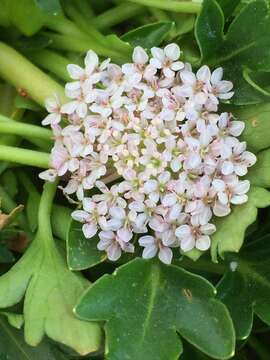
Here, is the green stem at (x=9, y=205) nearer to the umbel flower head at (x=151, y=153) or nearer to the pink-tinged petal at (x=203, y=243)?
the umbel flower head at (x=151, y=153)

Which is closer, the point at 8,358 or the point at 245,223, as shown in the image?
the point at 245,223

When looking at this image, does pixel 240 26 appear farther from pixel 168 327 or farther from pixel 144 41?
pixel 168 327

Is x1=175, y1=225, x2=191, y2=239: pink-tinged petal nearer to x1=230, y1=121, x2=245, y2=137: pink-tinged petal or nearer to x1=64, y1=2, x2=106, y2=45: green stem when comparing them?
x1=230, y1=121, x2=245, y2=137: pink-tinged petal

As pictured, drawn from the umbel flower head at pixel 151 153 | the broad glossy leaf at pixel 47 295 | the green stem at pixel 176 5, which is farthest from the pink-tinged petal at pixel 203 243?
the green stem at pixel 176 5

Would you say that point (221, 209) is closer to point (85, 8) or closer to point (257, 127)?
point (257, 127)

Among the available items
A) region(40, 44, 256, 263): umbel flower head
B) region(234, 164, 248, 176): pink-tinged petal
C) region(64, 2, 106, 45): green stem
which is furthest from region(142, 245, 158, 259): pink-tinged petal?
region(64, 2, 106, 45): green stem

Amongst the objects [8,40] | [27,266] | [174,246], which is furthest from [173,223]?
[8,40]
